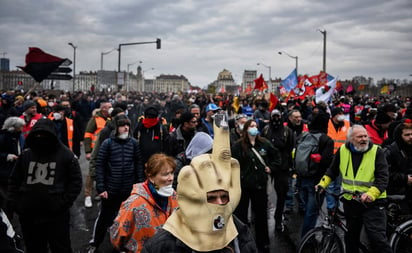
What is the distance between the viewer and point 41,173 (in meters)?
3.87

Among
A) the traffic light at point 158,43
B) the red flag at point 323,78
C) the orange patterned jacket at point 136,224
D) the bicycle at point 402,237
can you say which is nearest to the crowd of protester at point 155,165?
the orange patterned jacket at point 136,224

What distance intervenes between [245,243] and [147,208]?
3.93ft

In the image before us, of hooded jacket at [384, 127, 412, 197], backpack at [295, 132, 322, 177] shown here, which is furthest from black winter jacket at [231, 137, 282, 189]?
hooded jacket at [384, 127, 412, 197]

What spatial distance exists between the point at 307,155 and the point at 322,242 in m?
1.54

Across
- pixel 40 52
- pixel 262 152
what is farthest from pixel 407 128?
pixel 40 52

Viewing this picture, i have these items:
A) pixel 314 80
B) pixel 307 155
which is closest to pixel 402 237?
pixel 307 155

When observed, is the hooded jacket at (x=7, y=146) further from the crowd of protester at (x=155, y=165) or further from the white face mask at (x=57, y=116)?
A: the white face mask at (x=57, y=116)

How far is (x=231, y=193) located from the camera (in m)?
1.97

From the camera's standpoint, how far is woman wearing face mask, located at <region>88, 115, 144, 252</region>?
4.90 metres

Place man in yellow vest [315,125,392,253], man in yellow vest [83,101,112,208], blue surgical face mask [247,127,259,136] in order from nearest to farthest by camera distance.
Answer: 1. man in yellow vest [315,125,392,253]
2. blue surgical face mask [247,127,259,136]
3. man in yellow vest [83,101,112,208]

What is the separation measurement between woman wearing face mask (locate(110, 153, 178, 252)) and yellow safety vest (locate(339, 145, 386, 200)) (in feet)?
7.50

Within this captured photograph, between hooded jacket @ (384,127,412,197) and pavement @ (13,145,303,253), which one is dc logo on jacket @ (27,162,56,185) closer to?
pavement @ (13,145,303,253)

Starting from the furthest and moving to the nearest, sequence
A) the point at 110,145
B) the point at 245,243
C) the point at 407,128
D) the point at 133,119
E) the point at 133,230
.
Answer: the point at 133,119 < the point at 110,145 < the point at 407,128 < the point at 133,230 < the point at 245,243

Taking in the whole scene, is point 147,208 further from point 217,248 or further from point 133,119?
point 133,119
